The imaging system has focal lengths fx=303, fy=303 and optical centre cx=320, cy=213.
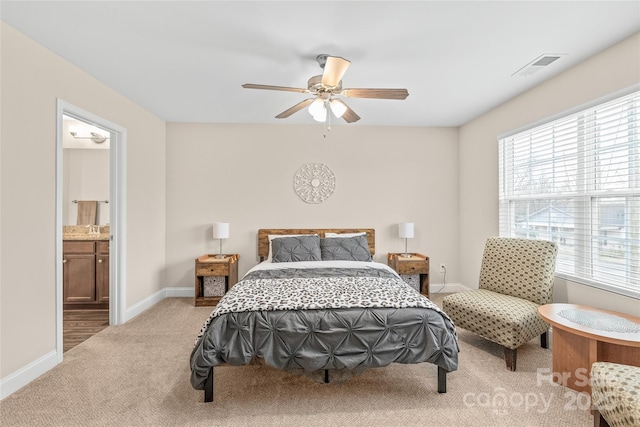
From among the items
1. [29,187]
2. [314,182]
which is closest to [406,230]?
[314,182]

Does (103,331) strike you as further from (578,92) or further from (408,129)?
(578,92)

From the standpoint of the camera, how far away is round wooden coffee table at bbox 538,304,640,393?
195 cm

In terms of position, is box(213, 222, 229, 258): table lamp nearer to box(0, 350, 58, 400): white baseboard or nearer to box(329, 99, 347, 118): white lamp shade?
box(0, 350, 58, 400): white baseboard

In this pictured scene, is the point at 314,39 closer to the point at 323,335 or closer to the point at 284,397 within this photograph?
the point at 323,335

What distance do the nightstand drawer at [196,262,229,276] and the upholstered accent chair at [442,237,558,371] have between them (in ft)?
8.95

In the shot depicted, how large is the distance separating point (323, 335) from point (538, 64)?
Answer: 293cm

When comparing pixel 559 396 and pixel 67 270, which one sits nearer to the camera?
pixel 559 396

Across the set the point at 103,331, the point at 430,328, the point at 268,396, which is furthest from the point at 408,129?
the point at 103,331

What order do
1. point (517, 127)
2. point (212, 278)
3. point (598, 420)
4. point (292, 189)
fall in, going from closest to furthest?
point (598, 420), point (517, 127), point (212, 278), point (292, 189)

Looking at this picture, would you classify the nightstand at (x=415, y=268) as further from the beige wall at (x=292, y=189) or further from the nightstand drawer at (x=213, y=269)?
the nightstand drawer at (x=213, y=269)

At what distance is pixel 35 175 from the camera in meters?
2.37

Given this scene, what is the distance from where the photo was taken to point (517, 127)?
3449 mm

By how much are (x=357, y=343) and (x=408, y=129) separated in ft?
11.8

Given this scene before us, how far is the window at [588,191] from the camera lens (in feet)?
7.61
